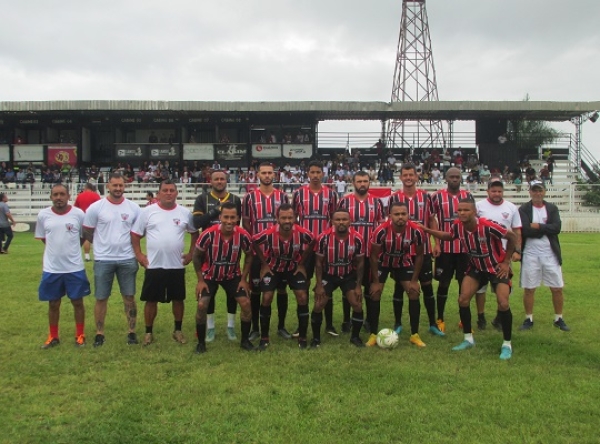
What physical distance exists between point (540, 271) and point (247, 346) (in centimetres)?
447

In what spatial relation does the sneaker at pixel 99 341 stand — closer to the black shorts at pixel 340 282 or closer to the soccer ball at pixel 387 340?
the black shorts at pixel 340 282

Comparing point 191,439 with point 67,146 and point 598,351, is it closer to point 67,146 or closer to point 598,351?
point 598,351

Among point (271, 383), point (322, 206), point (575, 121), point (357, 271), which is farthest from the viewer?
point (575, 121)

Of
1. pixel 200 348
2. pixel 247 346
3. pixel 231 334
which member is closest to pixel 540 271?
pixel 247 346

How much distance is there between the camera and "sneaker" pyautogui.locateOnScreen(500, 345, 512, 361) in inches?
249

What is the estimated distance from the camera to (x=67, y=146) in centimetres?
3466

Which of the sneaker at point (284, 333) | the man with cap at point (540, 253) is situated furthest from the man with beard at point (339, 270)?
the man with cap at point (540, 253)

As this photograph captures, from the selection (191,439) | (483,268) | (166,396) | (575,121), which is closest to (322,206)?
(483,268)

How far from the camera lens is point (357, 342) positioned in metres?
7.04

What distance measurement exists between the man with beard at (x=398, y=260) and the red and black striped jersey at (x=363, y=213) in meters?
0.32

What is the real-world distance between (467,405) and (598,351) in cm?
265

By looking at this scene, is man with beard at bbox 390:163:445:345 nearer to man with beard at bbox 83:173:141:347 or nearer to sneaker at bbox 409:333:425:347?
sneaker at bbox 409:333:425:347

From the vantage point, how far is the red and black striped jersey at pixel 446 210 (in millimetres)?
8078

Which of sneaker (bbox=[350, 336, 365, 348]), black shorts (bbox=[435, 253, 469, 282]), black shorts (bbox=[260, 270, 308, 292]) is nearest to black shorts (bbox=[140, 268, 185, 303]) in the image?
black shorts (bbox=[260, 270, 308, 292])
